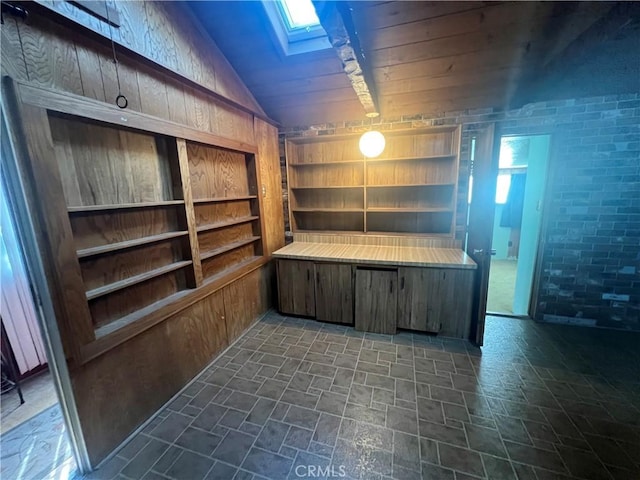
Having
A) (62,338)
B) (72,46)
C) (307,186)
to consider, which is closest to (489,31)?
(307,186)

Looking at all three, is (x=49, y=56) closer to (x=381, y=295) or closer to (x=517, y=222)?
(x=381, y=295)

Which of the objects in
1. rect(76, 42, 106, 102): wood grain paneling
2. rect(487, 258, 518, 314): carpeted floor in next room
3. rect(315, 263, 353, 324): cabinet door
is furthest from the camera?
rect(487, 258, 518, 314): carpeted floor in next room

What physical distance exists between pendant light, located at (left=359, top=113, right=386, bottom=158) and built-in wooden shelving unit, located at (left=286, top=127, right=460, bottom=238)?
142 mm

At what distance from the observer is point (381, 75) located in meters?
2.26

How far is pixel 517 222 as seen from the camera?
5.64 m

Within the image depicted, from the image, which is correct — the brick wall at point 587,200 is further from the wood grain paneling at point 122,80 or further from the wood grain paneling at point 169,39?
the wood grain paneling at point 122,80

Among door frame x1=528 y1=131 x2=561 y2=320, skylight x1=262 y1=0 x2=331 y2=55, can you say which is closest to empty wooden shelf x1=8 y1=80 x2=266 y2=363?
skylight x1=262 y1=0 x2=331 y2=55

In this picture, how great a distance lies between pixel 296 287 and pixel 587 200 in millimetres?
Result: 3158

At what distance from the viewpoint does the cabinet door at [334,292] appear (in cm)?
276

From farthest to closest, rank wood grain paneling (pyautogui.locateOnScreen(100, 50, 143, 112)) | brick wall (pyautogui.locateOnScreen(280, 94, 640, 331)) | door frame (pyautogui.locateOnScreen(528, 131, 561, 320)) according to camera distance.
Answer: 1. door frame (pyautogui.locateOnScreen(528, 131, 561, 320))
2. brick wall (pyautogui.locateOnScreen(280, 94, 640, 331))
3. wood grain paneling (pyautogui.locateOnScreen(100, 50, 143, 112))

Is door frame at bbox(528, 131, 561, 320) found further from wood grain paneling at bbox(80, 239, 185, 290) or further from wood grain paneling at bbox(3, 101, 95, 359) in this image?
wood grain paneling at bbox(3, 101, 95, 359)

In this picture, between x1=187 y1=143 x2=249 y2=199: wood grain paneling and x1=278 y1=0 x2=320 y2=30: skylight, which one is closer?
x1=278 y1=0 x2=320 y2=30: skylight

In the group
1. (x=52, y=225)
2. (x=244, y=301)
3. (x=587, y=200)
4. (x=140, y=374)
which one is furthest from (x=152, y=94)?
(x=587, y=200)

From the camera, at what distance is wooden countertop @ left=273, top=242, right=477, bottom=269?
2.46 meters
